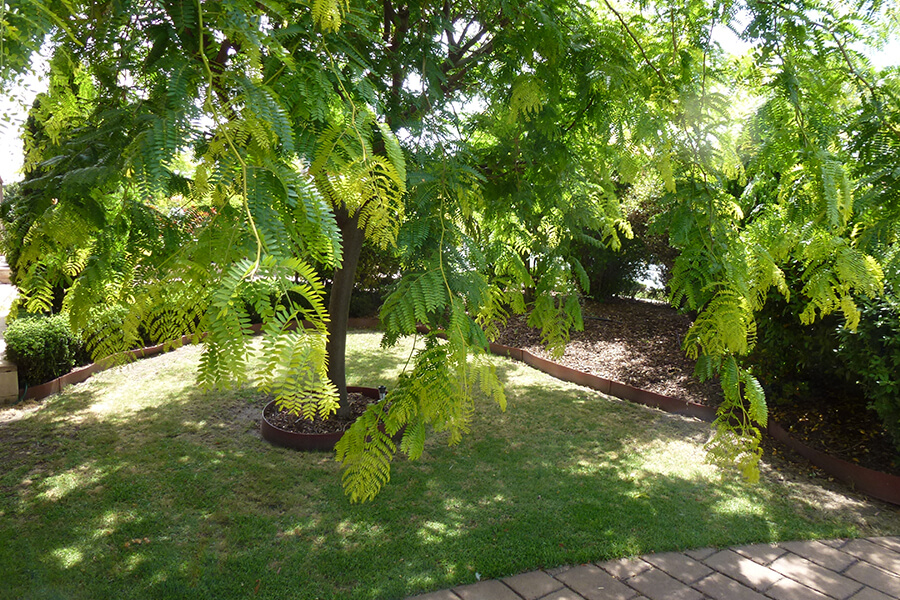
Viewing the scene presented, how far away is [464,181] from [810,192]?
1.99 meters

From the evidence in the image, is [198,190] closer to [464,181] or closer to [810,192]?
[464,181]

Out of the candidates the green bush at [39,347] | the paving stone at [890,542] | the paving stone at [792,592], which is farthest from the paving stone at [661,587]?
the green bush at [39,347]

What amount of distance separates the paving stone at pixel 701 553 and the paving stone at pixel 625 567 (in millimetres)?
404

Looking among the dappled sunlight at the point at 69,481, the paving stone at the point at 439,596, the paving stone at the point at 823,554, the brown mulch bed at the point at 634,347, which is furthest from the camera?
the brown mulch bed at the point at 634,347

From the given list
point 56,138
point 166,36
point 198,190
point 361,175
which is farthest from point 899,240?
point 56,138

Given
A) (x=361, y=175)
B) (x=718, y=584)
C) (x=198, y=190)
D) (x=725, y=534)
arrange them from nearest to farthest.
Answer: (x=198, y=190) → (x=361, y=175) → (x=718, y=584) → (x=725, y=534)

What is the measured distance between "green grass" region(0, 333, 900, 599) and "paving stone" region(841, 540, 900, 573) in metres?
0.18

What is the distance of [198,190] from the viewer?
1.60 metres

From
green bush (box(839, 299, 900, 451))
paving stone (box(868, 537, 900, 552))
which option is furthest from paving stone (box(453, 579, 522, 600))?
green bush (box(839, 299, 900, 451))

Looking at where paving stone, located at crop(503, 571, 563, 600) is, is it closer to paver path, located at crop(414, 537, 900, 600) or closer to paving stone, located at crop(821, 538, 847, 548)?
paver path, located at crop(414, 537, 900, 600)

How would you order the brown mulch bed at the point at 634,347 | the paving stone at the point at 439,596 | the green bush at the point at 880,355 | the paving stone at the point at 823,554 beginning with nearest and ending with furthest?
the paving stone at the point at 439,596 < the paving stone at the point at 823,554 < the green bush at the point at 880,355 < the brown mulch bed at the point at 634,347

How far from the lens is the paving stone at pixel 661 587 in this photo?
348 cm

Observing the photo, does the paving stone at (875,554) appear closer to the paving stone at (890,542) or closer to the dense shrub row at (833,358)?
the paving stone at (890,542)

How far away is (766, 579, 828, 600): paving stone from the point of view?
11.6 ft
